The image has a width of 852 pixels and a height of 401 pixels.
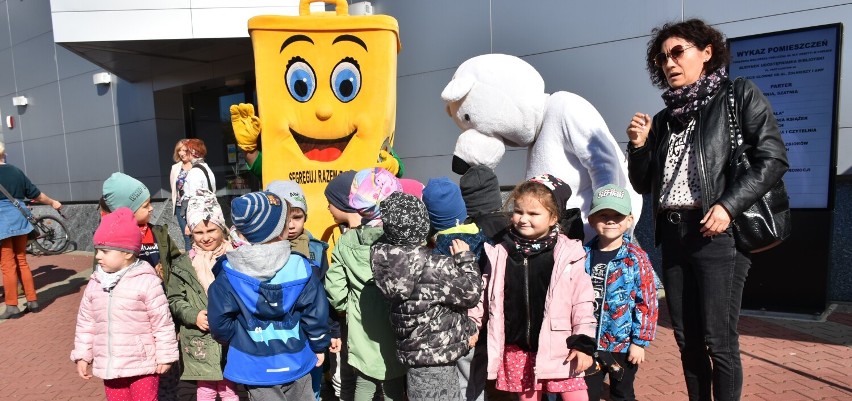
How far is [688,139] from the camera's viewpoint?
232 centimetres

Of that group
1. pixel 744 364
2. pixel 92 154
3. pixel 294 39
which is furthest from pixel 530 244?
pixel 92 154

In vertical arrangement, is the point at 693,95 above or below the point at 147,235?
above

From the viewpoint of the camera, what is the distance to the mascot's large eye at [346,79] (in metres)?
4.53

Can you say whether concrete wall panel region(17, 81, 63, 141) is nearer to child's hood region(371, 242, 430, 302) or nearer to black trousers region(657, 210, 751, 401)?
child's hood region(371, 242, 430, 302)

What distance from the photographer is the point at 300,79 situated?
4516 mm

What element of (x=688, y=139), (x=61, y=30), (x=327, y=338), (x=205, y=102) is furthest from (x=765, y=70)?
(x=205, y=102)

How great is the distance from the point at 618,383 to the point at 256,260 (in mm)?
1814

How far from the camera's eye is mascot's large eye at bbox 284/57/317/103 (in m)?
4.49

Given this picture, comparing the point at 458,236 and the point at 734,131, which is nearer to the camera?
the point at 734,131

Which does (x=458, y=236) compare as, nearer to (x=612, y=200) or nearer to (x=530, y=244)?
(x=530, y=244)

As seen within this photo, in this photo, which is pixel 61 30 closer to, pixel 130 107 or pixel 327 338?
pixel 130 107

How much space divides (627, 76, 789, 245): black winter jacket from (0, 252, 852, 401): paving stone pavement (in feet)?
5.35

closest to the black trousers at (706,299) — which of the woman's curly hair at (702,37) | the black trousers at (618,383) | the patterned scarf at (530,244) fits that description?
the black trousers at (618,383)

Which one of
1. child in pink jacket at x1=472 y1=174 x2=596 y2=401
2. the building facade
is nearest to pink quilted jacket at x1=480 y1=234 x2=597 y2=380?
child in pink jacket at x1=472 y1=174 x2=596 y2=401
